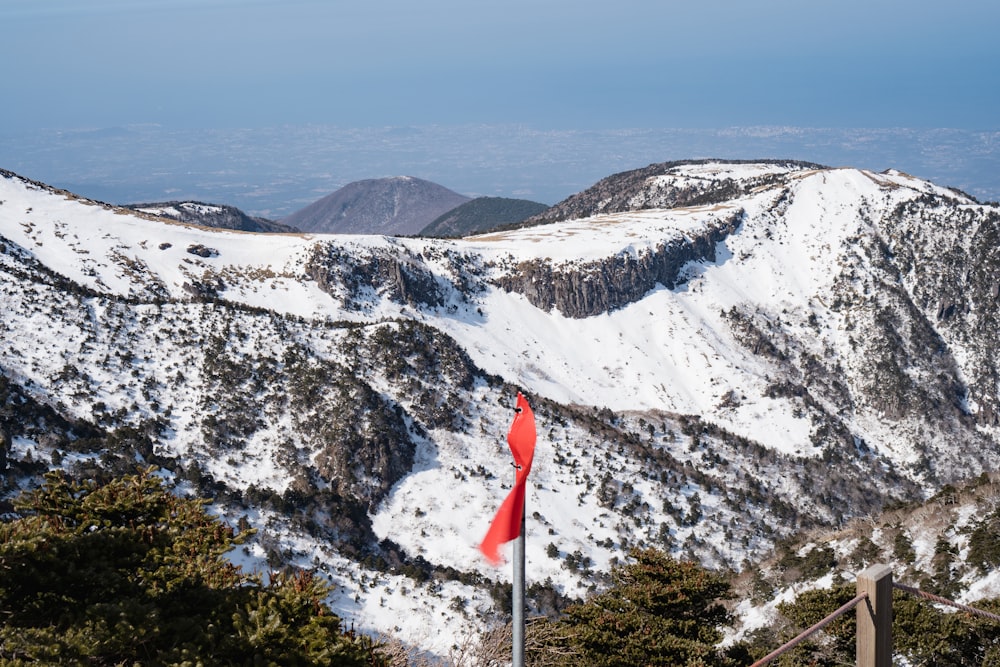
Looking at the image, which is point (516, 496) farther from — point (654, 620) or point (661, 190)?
point (661, 190)

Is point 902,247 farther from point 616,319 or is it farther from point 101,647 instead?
point 101,647

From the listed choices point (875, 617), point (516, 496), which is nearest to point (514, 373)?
point (875, 617)

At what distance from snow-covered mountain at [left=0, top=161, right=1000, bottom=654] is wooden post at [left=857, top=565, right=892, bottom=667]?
2039 cm

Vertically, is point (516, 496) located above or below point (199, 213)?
below

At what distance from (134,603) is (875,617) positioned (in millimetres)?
7506

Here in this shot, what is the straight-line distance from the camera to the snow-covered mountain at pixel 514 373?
4403 centimetres

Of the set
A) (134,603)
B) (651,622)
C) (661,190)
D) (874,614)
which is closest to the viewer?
(874,614)

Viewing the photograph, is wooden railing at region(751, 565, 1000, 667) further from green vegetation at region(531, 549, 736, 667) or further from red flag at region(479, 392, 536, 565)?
green vegetation at region(531, 549, 736, 667)

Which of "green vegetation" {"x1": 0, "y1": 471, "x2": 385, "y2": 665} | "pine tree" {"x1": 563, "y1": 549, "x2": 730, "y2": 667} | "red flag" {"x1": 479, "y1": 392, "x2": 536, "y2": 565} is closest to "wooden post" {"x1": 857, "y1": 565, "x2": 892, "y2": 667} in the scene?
"red flag" {"x1": 479, "y1": 392, "x2": 536, "y2": 565}

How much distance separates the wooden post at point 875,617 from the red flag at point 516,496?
2865 mm

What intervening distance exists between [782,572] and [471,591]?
718 inches

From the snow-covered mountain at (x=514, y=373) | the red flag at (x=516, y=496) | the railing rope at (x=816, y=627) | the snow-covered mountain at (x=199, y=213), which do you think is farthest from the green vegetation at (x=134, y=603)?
the snow-covered mountain at (x=199, y=213)

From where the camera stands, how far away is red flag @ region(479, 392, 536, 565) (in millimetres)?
4070

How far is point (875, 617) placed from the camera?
17.6ft
